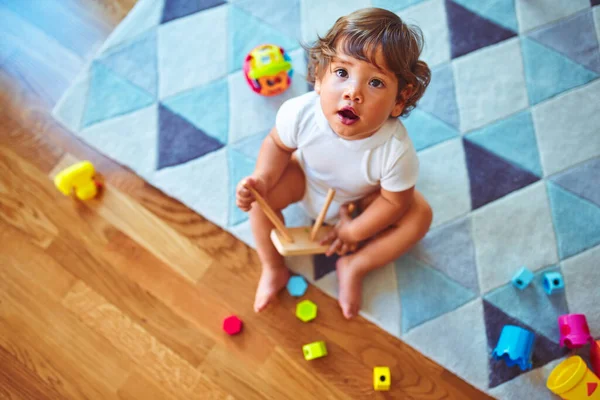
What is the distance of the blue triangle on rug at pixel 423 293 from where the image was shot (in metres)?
0.99

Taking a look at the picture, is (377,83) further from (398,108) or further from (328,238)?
(328,238)

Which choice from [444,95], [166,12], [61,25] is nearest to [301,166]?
[444,95]

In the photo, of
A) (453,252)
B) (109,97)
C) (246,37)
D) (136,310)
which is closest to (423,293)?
(453,252)

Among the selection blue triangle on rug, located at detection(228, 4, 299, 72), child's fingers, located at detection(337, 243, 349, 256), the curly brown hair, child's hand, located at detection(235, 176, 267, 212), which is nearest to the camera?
the curly brown hair

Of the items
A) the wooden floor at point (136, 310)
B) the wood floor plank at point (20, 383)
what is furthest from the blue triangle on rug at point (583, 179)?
the wood floor plank at point (20, 383)

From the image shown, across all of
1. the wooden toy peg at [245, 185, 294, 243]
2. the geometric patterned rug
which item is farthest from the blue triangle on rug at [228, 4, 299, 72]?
the wooden toy peg at [245, 185, 294, 243]

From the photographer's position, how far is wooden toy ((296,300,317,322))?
0.98 m

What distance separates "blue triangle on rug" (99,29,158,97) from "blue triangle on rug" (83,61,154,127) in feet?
0.04

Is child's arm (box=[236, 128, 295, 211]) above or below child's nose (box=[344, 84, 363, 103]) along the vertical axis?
below

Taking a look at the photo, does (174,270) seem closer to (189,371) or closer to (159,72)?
(189,371)

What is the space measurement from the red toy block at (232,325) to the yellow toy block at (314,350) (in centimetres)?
13

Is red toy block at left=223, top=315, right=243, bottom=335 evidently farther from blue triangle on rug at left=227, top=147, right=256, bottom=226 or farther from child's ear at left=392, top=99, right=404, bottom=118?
child's ear at left=392, top=99, right=404, bottom=118

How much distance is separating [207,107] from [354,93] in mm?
487

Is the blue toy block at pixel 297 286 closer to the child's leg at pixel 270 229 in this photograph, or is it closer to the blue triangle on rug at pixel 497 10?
the child's leg at pixel 270 229
